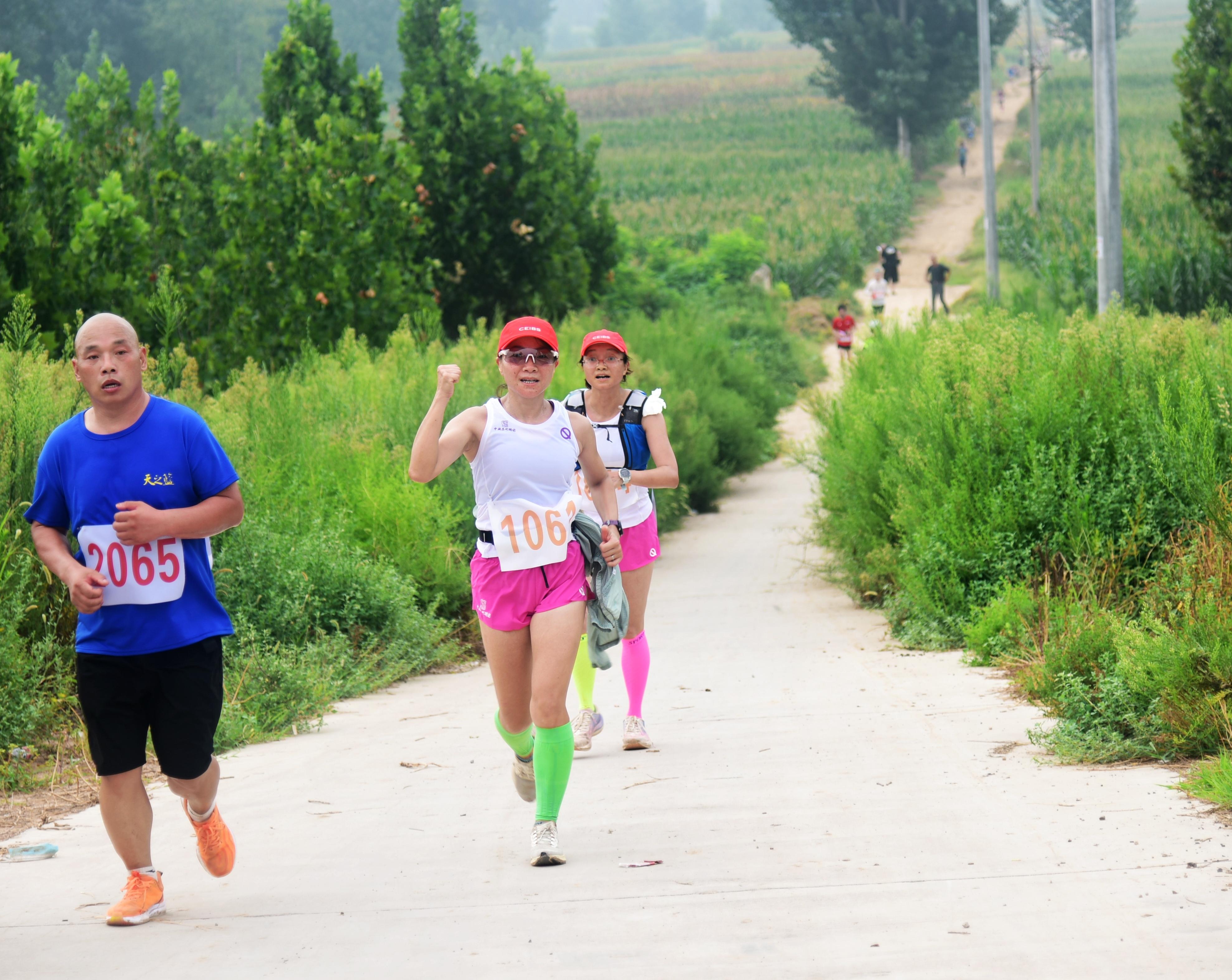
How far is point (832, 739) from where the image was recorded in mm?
6820

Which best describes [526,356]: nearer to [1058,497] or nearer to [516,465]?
[516,465]

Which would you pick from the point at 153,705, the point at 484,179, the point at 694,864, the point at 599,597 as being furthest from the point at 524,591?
the point at 484,179

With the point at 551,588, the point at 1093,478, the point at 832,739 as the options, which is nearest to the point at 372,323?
the point at 1093,478

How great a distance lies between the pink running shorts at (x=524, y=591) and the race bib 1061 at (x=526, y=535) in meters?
0.04

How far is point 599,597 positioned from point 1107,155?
13.2m

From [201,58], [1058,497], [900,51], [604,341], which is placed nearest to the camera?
[604,341]

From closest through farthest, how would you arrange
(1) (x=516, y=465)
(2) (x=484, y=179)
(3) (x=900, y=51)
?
(1) (x=516, y=465) → (2) (x=484, y=179) → (3) (x=900, y=51)

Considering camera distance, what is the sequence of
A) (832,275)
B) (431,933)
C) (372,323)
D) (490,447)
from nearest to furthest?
(431,933) → (490,447) → (372,323) → (832,275)

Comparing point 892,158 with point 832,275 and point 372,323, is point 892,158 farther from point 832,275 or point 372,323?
point 372,323

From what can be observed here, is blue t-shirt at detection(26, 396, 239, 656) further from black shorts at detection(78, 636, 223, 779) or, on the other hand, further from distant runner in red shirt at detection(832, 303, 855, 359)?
distant runner in red shirt at detection(832, 303, 855, 359)

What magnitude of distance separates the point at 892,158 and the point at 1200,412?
56.1 metres

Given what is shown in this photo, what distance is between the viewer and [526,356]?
201 inches

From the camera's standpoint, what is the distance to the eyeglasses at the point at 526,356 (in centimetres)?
511

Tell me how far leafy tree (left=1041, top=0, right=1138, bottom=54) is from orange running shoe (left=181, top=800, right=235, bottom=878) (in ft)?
259
